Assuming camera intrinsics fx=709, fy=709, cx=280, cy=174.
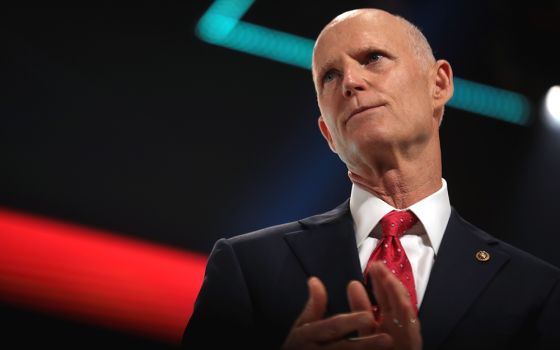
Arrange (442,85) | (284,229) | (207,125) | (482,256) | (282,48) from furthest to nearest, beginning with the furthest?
(282,48), (207,125), (442,85), (284,229), (482,256)

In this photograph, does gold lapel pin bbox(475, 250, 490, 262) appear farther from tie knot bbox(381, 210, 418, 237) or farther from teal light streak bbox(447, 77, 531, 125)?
teal light streak bbox(447, 77, 531, 125)

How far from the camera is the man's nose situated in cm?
168

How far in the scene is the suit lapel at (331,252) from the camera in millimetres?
1461

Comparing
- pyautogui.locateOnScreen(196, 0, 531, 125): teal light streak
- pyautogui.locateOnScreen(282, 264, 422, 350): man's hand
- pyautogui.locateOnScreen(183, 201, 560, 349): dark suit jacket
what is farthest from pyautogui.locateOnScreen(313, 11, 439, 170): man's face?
pyautogui.locateOnScreen(196, 0, 531, 125): teal light streak

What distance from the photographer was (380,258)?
4.91 ft

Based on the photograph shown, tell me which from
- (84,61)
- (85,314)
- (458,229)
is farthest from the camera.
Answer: (84,61)

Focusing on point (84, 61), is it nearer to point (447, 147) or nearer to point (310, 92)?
point (310, 92)

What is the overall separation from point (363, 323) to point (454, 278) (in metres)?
0.40

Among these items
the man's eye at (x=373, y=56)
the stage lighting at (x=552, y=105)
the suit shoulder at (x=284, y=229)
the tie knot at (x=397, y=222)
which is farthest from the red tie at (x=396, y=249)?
the stage lighting at (x=552, y=105)

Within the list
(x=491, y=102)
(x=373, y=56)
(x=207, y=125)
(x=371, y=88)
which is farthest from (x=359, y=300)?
(x=491, y=102)

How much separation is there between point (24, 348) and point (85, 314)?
346mm

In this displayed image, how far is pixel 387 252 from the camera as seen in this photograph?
149cm

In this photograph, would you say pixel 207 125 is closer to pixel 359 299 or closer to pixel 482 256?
pixel 482 256

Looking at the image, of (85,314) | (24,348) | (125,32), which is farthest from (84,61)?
(24,348)
